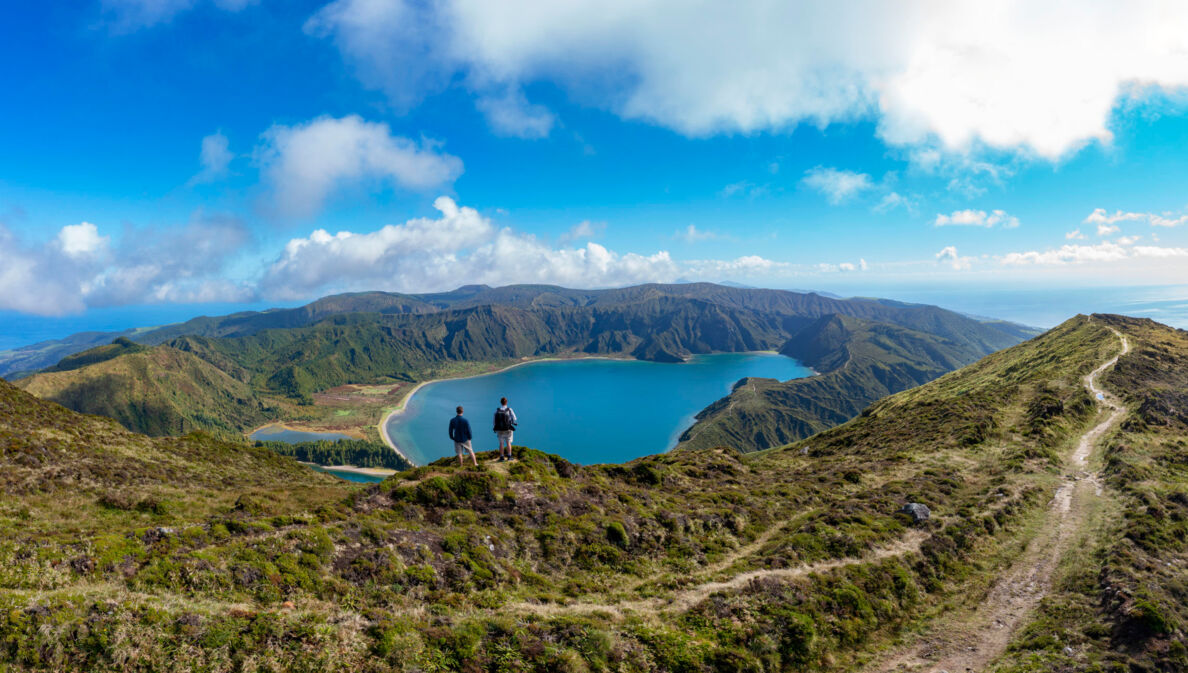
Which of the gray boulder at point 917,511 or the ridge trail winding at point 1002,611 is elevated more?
the gray boulder at point 917,511

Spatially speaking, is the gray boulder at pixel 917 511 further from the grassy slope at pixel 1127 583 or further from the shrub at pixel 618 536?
the shrub at pixel 618 536

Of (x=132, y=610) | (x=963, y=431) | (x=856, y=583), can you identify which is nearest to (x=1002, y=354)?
(x=963, y=431)

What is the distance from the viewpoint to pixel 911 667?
1716cm

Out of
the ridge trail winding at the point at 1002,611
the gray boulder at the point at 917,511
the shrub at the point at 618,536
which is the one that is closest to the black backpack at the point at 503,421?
the shrub at the point at 618,536

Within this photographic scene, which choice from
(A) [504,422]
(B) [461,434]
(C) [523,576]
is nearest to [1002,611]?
(C) [523,576]

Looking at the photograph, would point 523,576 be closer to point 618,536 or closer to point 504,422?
point 618,536

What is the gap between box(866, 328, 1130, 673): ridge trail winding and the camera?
57.3ft

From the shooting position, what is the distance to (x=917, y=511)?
29.1 m

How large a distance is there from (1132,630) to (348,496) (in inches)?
1393

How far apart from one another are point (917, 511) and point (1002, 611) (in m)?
9.02

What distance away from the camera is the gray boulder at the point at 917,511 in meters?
28.6

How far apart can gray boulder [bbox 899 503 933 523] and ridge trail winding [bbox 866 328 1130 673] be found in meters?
4.67

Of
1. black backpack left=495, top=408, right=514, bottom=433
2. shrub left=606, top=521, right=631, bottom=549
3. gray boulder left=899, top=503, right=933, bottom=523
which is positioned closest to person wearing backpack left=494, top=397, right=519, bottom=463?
black backpack left=495, top=408, right=514, bottom=433

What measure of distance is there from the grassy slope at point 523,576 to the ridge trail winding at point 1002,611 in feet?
3.11
